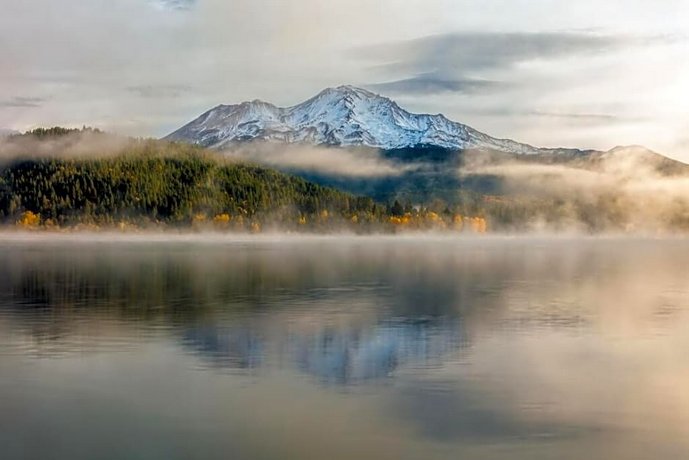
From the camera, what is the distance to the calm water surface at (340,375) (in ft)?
53.4

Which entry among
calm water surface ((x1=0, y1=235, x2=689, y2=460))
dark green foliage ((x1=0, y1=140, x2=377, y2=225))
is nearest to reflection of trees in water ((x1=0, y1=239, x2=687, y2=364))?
calm water surface ((x1=0, y1=235, x2=689, y2=460))

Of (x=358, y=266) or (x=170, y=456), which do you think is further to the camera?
(x=358, y=266)

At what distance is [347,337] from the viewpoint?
1112 inches

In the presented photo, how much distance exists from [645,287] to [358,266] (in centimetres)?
2613

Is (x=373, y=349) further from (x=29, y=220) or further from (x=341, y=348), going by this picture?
(x=29, y=220)

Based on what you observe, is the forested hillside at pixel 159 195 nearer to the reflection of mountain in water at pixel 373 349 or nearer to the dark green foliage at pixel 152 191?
the dark green foliage at pixel 152 191

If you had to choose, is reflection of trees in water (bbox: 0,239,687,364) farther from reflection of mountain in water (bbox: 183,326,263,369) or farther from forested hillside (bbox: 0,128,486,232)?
forested hillside (bbox: 0,128,486,232)

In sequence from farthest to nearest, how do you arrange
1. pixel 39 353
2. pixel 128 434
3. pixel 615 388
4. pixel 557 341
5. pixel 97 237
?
pixel 97 237, pixel 557 341, pixel 39 353, pixel 615 388, pixel 128 434

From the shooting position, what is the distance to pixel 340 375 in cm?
2197

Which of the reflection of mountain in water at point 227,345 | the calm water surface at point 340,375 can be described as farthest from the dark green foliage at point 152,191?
the reflection of mountain in water at point 227,345

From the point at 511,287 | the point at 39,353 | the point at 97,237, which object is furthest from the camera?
the point at 97,237

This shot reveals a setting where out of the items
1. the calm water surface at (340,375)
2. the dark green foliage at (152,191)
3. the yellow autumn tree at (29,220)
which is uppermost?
the dark green foliage at (152,191)

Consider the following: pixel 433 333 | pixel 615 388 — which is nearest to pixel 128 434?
pixel 615 388

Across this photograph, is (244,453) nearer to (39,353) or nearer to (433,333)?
(39,353)
